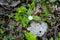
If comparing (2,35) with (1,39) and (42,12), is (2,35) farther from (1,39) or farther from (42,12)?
(42,12)

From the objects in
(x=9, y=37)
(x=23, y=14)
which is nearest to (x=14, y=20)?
(x=23, y=14)

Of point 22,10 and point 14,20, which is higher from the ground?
point 22,10

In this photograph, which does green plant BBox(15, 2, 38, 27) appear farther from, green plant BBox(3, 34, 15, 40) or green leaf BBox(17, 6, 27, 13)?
green plant BBox(3, 34, 15, 40)

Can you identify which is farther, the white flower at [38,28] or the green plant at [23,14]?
the green plant at [23,14]

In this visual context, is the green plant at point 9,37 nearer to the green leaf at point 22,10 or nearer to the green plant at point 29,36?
the green plant at point 29,36

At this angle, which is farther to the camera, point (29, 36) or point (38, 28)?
point (38, 28)

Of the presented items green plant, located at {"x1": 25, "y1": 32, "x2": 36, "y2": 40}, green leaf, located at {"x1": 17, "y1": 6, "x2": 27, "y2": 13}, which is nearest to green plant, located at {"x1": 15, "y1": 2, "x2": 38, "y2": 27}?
green leaf, located at {"x1": 17, "y1": 6, "x2": 27, "y2": 13}

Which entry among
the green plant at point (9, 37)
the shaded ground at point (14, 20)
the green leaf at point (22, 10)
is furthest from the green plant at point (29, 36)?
the green leaf at point (22, 10)

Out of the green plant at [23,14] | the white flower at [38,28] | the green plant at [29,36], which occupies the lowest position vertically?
the green plant at [29,36]

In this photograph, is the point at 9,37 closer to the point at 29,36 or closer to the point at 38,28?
the point at 29,36
